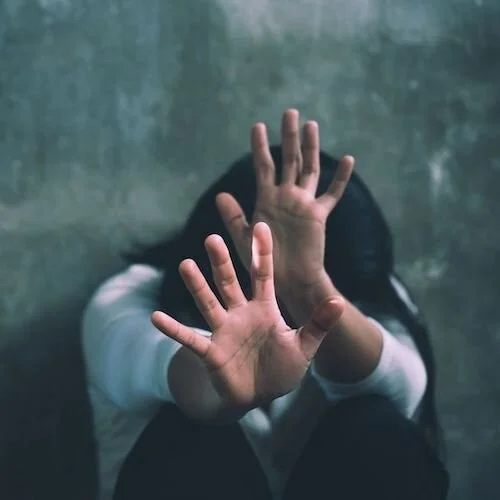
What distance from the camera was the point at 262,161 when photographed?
53cm

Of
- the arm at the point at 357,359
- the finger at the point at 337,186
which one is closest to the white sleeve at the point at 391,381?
the arm at the point at 357,359

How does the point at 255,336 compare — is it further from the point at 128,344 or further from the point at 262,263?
the point at 128,344

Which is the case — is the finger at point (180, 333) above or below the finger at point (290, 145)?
below

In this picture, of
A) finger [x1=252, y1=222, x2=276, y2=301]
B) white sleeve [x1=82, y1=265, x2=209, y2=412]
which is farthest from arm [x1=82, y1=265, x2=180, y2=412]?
finger [x1=252, y1=222, x2=276, y2=301]

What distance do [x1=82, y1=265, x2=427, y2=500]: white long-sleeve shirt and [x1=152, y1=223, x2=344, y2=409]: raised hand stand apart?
9cm

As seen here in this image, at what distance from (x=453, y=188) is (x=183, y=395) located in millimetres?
387

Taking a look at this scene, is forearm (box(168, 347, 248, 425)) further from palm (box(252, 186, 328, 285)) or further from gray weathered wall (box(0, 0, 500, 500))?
gray weathered wall (box(0, 0, 500, 500))

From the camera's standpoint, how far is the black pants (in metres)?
0.49

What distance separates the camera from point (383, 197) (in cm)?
74

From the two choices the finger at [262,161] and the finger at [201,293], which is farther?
the finger at [262,161]

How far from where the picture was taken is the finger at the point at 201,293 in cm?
40

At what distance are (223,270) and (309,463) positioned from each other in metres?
0.19

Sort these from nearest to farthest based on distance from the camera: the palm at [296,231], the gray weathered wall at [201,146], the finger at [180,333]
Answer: the finger at [180,333] → the palm at [296,231] → the gray weathered wall at [201,146]

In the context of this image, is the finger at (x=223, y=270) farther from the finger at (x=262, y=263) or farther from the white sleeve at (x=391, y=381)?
the white sleeve at (x=391, y=381)
